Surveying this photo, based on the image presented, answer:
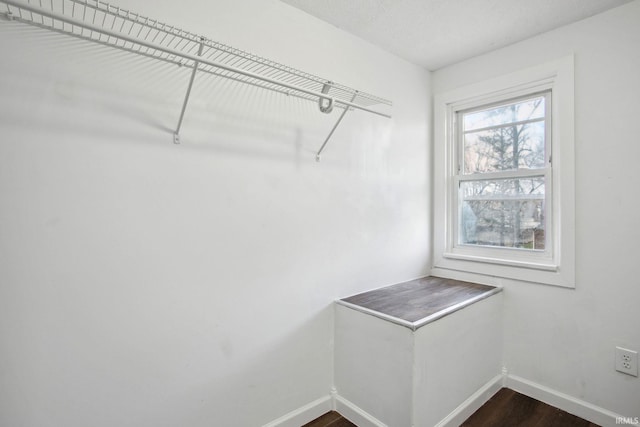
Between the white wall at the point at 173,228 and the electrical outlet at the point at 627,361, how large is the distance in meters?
1.43

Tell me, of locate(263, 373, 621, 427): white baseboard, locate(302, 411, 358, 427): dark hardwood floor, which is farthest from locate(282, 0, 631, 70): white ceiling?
locate(302, 411, 358, 427): dark hardwood floor

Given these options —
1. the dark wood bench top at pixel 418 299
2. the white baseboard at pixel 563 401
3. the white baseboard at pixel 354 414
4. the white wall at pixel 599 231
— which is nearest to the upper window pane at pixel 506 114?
the white wall at pixel 599 231

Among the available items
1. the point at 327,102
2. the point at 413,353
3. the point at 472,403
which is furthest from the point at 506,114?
the point at 472,403

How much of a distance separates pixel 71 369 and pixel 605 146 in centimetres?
281

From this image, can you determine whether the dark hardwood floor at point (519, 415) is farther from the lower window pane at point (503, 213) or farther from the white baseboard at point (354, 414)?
the lower window pane at point (503, 213)

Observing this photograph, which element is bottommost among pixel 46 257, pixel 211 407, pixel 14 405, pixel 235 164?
pixel 211 407

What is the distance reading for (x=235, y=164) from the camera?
1.53m

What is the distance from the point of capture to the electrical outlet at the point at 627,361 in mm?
1707

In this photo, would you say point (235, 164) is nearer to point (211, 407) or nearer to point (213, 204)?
point (213, 204)

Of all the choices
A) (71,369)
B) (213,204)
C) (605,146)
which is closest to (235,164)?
(213,204)

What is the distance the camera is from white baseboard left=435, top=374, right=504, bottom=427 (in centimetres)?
171

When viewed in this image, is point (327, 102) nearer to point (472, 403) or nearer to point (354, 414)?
point (354, 414)

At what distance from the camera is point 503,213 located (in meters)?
2.31

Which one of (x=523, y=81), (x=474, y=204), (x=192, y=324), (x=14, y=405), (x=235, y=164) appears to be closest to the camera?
(x=14, y=405)
